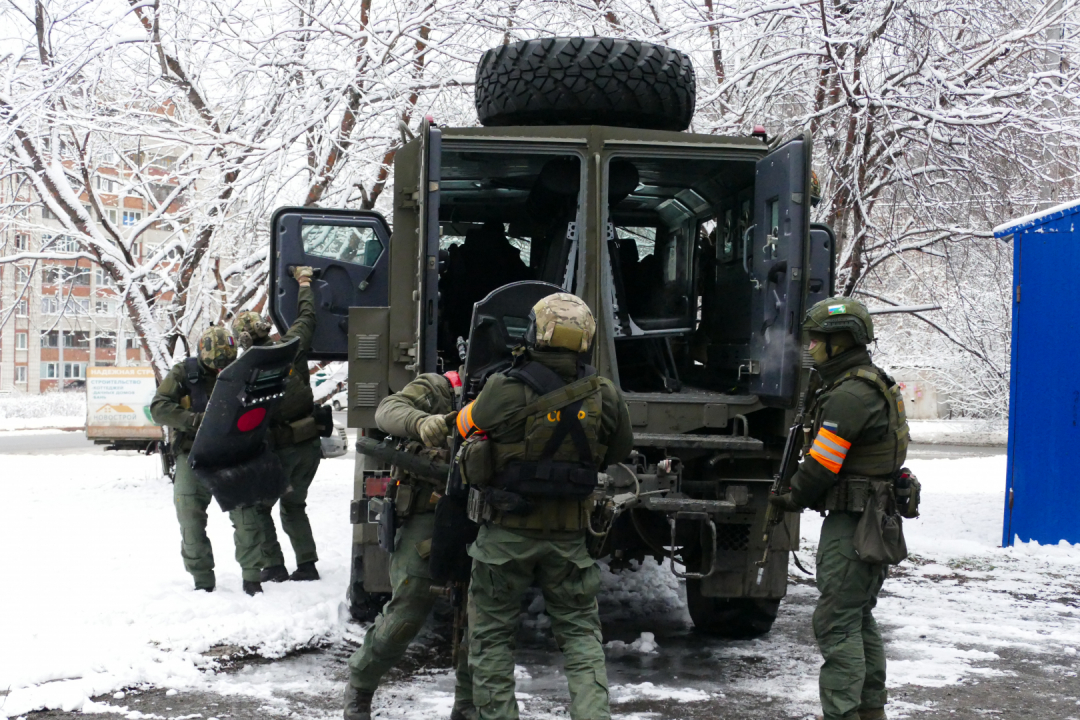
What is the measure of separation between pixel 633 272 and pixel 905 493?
9.53 ft

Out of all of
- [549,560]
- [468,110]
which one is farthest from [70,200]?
[549,560]

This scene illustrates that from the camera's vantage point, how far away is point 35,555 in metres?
7.69

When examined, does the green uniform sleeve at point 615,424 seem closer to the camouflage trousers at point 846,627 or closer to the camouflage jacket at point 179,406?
the camouflage trousers at point 846,627

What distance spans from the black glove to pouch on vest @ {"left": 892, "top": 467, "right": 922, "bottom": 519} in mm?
409

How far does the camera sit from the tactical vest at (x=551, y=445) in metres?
4.09

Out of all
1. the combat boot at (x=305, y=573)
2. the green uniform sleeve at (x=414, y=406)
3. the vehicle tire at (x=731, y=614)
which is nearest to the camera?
the green uniform sleeve at (x=414, y=406)

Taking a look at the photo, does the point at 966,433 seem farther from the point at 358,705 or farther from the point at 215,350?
the point at 358,705

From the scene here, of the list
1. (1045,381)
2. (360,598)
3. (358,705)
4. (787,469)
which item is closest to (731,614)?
(787,469)

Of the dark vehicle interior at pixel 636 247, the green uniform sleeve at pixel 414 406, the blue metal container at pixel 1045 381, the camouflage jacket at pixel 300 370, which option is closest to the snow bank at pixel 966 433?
the blue metal container at pixel 1045 381

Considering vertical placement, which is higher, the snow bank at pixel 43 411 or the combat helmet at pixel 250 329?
the combat helmet at pixel 250 329

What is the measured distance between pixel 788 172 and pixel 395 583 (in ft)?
9.03

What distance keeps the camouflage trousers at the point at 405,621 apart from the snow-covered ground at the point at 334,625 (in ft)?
1.02

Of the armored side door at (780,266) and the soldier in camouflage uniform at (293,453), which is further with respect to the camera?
the soldier in camouflage uniform at (293,453)

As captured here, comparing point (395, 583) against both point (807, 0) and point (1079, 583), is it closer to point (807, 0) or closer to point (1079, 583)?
Result: point (1079, 583)
